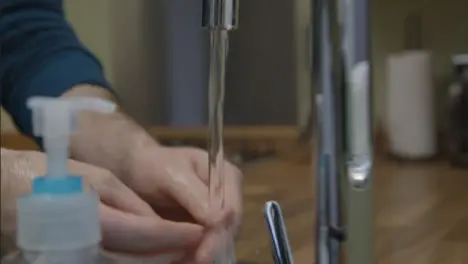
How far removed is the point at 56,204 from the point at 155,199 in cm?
23

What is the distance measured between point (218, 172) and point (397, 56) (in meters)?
0.99

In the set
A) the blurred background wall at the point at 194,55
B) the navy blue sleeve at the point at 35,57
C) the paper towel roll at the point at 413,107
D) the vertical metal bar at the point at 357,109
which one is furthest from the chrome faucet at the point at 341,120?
the blurred background wall at the point at 194,55

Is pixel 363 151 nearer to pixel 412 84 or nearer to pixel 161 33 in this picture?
pixel 412 84

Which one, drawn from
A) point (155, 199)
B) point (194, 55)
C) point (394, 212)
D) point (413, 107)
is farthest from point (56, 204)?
point (194, 55)

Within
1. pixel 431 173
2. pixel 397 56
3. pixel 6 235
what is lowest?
pixel 431 173

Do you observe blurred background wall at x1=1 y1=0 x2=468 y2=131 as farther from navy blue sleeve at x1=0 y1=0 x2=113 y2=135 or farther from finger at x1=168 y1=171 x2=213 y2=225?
finger at x1=168 y1=171 x2=213 y2=225

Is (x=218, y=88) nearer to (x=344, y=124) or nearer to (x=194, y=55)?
(x=344, y=124)

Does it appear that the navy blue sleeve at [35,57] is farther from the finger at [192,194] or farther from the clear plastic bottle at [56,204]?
the clear plastic bottle at [56,204]

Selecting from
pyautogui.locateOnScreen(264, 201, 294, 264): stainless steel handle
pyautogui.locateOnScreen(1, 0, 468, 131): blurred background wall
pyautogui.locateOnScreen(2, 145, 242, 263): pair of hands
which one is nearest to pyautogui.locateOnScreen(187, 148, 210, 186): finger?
pyautogui.locateOnScreen(2, 145, 242, 263): pair of hands

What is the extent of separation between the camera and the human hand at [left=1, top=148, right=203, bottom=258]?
1.52 ft

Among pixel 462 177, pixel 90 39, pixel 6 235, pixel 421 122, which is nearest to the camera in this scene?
pixel 6 235

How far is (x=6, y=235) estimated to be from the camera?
0.41 meters

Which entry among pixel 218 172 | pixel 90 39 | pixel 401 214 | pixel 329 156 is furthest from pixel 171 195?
pixel 90 39

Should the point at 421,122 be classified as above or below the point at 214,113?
below
